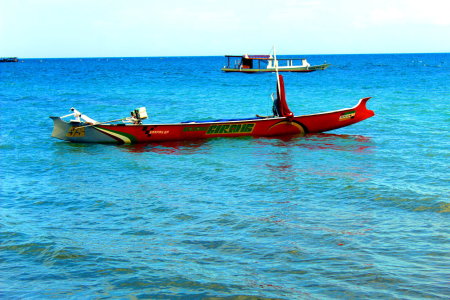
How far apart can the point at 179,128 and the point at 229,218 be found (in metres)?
10.1

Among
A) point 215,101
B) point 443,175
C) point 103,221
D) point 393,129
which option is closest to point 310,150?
point 443,175

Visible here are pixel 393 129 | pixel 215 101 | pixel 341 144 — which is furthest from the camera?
pixel 215 101

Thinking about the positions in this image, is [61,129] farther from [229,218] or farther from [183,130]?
[229,218]

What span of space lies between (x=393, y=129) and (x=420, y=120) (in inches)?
136

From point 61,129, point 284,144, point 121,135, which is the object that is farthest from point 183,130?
point 61,129

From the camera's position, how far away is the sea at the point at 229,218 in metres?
7.46

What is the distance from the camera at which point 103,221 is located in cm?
1059

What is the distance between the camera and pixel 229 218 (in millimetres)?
10531

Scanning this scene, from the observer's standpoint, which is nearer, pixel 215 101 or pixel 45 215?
pixel 45 215

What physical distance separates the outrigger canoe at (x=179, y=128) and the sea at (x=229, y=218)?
522 mm

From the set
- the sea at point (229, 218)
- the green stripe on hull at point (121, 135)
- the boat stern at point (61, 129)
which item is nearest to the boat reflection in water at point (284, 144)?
the sea at point (229, 218)

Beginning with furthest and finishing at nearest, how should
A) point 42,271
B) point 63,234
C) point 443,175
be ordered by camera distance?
point 443,175
point 63,234
point 42,271

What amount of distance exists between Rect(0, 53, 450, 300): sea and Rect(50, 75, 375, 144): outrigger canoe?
0.52 meters

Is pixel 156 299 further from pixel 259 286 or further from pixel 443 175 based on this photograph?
pixel 443 175
